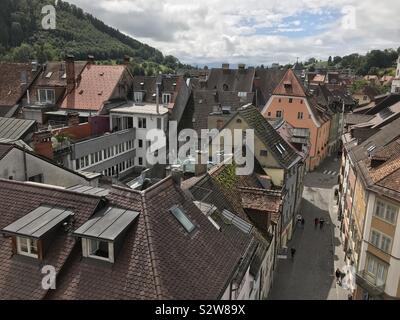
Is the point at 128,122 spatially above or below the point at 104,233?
below

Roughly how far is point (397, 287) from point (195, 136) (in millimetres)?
30665

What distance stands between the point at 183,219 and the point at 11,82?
154ft

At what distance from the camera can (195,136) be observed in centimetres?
5128

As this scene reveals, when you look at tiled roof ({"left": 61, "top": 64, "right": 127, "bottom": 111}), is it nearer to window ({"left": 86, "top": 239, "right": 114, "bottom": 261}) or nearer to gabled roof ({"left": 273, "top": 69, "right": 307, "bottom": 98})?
gabled roof ({"left": 273, "top": 69, "right": 307, "bottom": 98})

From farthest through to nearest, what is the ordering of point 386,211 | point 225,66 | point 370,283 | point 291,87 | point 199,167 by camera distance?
point 225,66, point 291,87, point 199,167, point 370,283, point 386,211

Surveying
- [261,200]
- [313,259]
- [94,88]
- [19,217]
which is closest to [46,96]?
[94,88]

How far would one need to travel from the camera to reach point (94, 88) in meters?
51.6

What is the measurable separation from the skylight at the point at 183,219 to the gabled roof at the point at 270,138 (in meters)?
19.2

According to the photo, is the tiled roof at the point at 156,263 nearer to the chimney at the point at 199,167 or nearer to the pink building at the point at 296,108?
the chimney at the point at 199,167

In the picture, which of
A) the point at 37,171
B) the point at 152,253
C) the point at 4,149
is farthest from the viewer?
the point at 37,171

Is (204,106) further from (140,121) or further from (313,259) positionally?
(313,259)

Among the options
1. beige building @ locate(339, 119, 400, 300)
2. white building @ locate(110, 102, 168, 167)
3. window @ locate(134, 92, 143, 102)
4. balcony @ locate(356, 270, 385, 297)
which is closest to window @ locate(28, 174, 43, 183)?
beige building @ locate(339, 119, 400, 300)

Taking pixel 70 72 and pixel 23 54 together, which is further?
pixel 23 54
